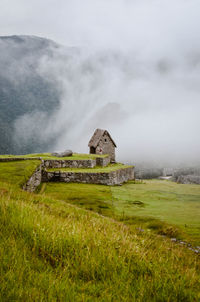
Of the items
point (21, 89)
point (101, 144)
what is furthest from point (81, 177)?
point (21, 89)

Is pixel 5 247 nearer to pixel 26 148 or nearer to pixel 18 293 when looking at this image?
pixel 18 293

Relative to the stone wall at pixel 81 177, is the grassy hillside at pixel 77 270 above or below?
below

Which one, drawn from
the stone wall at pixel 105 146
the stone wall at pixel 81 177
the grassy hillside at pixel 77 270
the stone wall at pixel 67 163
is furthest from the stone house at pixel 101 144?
the grassy hillside at pixel 77 270

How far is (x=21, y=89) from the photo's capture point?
99.1 m

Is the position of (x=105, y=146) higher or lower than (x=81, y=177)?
higher

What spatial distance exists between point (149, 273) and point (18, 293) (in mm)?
1750

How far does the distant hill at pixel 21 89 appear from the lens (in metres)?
79.7

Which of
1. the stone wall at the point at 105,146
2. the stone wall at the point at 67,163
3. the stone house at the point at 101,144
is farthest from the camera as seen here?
the stone wall at the point at 105,146

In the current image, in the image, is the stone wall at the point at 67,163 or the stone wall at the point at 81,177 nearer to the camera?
the stone wall at the point at 81,177

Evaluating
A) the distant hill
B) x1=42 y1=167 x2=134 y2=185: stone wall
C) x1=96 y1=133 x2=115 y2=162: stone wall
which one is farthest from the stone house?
the distant hill

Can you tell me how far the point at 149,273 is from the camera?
A: 9.08 ft

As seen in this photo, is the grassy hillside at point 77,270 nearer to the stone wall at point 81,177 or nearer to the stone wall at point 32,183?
the stone wall at point 32,183

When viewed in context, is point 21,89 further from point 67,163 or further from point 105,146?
point 67,163

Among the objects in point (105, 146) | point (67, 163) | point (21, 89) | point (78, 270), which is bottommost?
point (78, 270)
